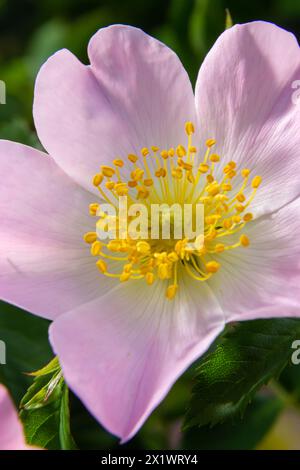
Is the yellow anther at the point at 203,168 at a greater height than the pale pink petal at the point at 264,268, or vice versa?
the yellow anther at the point at 203,168

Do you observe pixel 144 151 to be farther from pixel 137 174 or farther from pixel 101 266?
pixel 101 266

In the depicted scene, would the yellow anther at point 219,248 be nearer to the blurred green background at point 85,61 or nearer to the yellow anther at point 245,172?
the yellow anther at point 245,172

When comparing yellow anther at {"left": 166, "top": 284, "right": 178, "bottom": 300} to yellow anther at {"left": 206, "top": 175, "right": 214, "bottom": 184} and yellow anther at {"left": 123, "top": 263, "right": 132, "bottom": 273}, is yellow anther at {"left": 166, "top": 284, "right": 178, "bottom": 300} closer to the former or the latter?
yellow anther at {"left": 123, "top": 263, "right": 132, "bottom": 273}

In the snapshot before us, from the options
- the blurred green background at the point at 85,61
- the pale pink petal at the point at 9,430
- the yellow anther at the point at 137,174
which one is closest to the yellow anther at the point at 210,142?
the yellow anther at the point at 137,174

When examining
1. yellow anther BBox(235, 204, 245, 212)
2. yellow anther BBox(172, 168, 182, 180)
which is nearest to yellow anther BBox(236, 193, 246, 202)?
yellow anther BBox(235, 204, 245, 212)

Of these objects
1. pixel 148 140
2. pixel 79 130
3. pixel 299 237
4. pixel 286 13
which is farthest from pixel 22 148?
pixel 286 13

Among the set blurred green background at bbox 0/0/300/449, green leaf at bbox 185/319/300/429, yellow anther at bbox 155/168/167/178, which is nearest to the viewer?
green leaf at bbox 185/319/300/429

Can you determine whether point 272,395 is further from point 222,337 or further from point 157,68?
point 157,68
